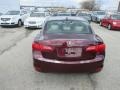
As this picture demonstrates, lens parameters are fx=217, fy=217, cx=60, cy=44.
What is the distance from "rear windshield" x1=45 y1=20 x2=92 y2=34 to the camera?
229 inches

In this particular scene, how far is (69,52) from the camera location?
4.86m

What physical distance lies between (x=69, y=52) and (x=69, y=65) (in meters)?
0.29

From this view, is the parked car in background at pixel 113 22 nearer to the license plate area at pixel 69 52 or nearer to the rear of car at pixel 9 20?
the rear of car at pixel 9 20

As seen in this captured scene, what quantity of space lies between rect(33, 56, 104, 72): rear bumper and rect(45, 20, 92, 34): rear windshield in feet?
3.50

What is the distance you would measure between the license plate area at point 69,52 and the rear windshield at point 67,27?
3.17 ft

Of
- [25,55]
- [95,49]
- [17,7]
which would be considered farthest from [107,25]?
[17,7]

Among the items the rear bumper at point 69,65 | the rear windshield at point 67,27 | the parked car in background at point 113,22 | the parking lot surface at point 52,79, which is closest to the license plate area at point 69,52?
the rear bumper at point 69,65

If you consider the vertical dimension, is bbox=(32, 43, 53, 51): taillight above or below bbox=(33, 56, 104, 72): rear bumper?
above

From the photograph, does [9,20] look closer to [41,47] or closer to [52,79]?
[52,79]

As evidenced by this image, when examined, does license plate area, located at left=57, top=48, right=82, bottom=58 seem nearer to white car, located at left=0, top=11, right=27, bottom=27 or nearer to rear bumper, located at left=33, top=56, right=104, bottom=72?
rear bumper, located at left=33, top=56, right=104, bottom=72

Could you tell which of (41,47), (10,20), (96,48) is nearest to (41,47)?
(41,47)

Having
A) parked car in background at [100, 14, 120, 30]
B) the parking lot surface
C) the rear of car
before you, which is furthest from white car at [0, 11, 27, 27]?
A: the parking lot surface

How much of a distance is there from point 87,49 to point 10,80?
6.60 ft

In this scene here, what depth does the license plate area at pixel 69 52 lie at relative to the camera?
15.9ft
